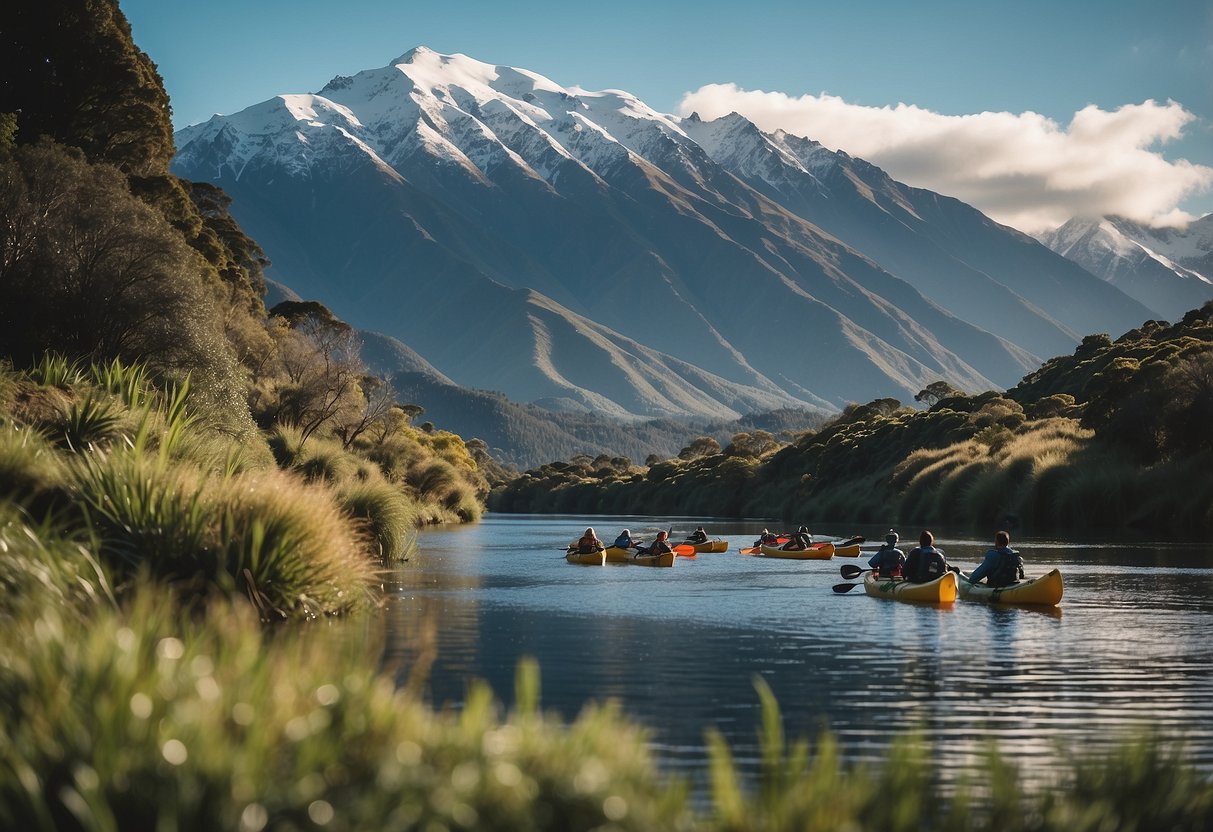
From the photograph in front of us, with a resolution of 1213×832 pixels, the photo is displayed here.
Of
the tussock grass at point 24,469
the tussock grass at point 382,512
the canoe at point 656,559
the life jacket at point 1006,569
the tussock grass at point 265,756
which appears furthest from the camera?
the canoe at point 656,559

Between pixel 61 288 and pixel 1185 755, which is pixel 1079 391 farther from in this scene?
pixel 1185 755

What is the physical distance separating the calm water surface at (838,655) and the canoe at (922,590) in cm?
39

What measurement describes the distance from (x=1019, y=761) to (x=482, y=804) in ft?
23.0

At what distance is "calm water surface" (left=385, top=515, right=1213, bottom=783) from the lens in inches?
542

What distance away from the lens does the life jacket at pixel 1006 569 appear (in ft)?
95.9

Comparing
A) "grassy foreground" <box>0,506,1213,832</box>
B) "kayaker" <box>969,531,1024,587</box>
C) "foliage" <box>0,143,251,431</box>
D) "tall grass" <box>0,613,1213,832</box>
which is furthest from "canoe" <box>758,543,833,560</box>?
"tall grass" <box>0,613,1213,832</box>

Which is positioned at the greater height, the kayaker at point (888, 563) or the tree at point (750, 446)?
the tree at point (750, 446)

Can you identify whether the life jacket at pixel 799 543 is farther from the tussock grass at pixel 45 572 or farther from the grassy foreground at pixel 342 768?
the grassy foreground at pixel 342 768

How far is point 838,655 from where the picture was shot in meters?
20.6

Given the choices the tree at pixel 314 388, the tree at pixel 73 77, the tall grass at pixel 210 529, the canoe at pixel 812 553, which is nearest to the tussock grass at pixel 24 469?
the tall grass at pixel 210 529

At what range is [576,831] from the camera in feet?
20.3

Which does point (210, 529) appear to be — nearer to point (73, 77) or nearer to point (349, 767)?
point (349, 767)

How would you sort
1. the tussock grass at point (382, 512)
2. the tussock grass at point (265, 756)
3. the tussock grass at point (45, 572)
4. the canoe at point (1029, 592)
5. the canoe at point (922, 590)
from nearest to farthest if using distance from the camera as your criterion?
the tussock grass at point (265, 756)
the tussock grass at point (45, 572)
the canoe at point (1029, 592)
the canoe at point (922, 590)
the tussock grass at point (382, 512)

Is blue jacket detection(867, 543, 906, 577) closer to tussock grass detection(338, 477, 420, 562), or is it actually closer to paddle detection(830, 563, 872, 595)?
paddle detection(830, 563, 872, 595)
